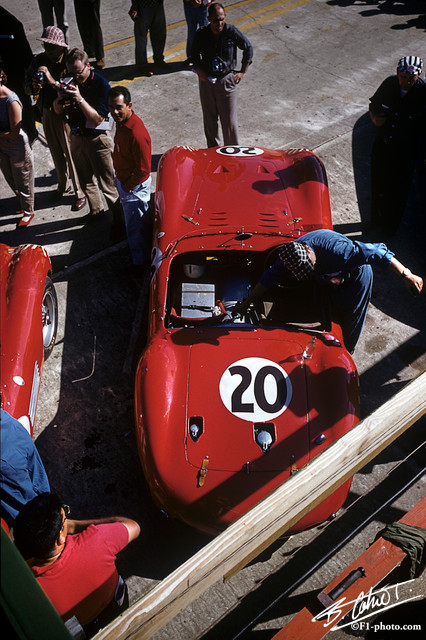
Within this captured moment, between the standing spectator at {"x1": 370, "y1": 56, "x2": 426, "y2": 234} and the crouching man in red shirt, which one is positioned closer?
the crouching man in red shirt

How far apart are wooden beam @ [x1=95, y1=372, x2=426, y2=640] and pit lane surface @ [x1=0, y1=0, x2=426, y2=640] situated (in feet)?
3.13

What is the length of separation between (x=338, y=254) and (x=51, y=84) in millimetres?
3258

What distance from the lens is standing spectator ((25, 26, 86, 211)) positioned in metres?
5.05

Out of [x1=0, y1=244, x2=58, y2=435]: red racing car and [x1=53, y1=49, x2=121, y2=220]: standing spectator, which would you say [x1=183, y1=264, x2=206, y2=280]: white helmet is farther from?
[x1=53, y1=49, x2=121, y2=220]: standing spectator

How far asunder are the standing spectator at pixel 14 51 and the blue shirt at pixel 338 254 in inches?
156

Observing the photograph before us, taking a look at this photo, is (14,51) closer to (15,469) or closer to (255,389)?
(255,389)

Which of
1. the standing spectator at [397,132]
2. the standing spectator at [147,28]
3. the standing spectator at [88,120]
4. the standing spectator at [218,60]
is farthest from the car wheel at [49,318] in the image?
the standing spectator at [147,28]

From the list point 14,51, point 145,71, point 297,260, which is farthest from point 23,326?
point 145,71

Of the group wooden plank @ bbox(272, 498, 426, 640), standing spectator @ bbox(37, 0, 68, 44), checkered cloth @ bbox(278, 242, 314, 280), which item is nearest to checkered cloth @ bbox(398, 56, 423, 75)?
checkered cloth @ bbox(278, 242, 314, 280)

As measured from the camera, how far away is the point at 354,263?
4074 millimetres

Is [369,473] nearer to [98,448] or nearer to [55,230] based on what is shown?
[98,448]

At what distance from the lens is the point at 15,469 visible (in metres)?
2.83

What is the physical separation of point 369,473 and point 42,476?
8.11ft

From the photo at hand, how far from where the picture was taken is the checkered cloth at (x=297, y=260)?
12.4 feet
